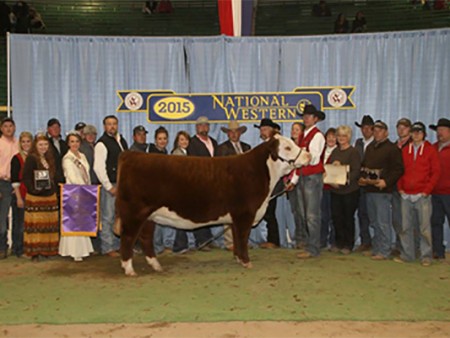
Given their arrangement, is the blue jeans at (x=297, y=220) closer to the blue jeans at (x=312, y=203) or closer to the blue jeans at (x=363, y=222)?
the blue jeans at (x=312, y=203)

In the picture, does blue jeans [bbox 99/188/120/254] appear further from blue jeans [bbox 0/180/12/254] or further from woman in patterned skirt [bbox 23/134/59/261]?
blue jeans [bbox 0/180/12/254]

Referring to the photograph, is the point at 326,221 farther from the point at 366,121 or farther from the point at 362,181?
the point at 366,121

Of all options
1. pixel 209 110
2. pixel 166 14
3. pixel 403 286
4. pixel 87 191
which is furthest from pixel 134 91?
pixel 166 14

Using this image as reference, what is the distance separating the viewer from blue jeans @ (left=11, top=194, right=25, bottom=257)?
642 centimetres

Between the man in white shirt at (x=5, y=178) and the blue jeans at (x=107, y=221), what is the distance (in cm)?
129

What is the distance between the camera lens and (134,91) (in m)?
7.22

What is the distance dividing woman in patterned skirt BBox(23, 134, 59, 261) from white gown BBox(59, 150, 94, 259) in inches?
6.0

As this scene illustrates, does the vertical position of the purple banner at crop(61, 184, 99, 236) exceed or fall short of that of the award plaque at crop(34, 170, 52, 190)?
it falls short

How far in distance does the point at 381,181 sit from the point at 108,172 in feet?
11.6

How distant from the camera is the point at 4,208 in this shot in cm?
641

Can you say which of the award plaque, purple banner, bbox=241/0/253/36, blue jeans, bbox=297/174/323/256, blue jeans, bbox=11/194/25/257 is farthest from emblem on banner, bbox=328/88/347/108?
blue jeans, bbox=11/194/25/257

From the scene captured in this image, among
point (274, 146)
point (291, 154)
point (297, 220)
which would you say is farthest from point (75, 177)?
point (297, 220)

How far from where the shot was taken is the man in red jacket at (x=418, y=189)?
589 centimetres

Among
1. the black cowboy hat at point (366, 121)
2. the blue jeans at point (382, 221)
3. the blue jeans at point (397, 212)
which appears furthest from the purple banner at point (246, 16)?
the blue jeans at point (397, 212)
